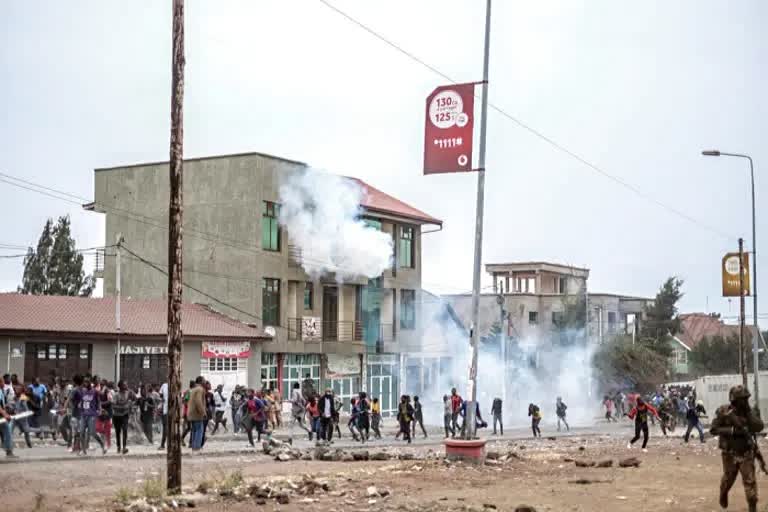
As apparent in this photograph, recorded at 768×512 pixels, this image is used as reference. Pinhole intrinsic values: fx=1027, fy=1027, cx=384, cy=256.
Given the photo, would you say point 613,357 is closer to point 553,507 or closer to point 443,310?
point 443,310

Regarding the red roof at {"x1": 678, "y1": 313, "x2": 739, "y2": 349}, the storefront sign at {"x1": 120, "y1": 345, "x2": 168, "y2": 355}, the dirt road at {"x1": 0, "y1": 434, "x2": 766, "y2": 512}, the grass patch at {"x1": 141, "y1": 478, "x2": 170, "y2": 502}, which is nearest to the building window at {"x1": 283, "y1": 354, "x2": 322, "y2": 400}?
the storefront sign at {"x1": 120, "y1": 345, "x2": 168, "y2": 355}

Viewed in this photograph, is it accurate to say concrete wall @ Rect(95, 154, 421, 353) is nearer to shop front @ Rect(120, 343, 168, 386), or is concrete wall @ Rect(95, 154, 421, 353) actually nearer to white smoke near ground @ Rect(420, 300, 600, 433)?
shop front @ Rect(120, 343, 168, 386)

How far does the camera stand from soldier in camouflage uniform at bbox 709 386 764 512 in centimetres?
1391

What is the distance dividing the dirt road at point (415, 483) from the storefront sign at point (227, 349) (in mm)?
18481

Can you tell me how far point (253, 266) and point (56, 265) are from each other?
72.7 ft

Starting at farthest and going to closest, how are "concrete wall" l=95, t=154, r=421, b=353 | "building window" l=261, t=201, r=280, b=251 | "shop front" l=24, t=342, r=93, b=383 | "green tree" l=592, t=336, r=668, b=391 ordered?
1. "green tree" l=592, t=336, r=668, b=391
2. "building window" l=261, t=201, r=280, b=251
3. "concrete wall" l=95, t=154, r=421, b=353
4. "shop front" l=24, t=342, r=93, b=383

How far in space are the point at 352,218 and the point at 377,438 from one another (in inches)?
698

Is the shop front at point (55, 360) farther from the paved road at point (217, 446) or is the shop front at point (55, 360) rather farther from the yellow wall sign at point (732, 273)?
the yellow wall sign at point (732, 273)

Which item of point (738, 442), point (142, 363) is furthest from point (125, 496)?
point (142, 363)

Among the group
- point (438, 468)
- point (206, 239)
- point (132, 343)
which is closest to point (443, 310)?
point (206, 239)

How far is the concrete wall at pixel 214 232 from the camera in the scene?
48438 mm

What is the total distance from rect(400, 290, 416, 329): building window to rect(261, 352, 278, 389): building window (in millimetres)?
11302

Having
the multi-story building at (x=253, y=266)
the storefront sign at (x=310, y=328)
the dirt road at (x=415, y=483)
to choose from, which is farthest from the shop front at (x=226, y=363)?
the dirt road at (x=415, y=483)

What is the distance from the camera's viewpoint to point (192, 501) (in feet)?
48.6
